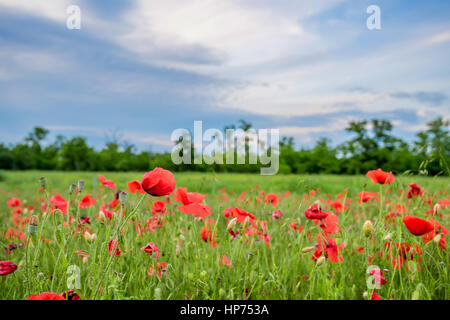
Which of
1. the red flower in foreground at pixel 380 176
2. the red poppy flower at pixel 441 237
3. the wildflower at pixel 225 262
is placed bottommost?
the wildflower at pixel 225 262

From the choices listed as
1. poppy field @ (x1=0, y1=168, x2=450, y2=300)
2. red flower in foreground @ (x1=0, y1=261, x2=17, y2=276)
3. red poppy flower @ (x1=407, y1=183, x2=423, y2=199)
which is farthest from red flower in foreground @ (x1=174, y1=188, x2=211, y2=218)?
red poppy flower @ (x1=407, y1=183, x2=423, y2=199)

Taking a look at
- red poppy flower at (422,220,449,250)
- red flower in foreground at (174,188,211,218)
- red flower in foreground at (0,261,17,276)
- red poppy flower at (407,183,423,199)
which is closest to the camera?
red flower in foreground at (0,261,17,276)

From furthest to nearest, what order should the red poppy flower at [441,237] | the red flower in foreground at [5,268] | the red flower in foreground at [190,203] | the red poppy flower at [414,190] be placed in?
1. the red poppy flower at [414,190]
2. the red poppy flower at [441,237]
3. the red flower in foreground at [190,203]
4. the red flower in foreground at [5,268]

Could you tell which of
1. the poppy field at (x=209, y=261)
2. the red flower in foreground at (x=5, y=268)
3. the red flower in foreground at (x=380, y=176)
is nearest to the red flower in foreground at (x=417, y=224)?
the poppy field at (x=209, y=261)

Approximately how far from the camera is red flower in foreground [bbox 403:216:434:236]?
97 cm

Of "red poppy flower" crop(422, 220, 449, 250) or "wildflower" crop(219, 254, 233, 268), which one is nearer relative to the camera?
"red poppy flower" crop(422, 220, 449, 250)

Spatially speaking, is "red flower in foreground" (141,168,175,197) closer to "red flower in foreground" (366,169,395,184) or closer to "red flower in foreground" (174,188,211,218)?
"red flower in foreground" (174,188,211,218)

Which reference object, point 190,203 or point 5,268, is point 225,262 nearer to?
point 190,203

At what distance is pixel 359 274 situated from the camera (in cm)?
149

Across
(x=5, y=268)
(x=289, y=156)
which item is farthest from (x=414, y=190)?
(x=289, y=156)

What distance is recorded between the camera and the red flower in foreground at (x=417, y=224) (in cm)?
97

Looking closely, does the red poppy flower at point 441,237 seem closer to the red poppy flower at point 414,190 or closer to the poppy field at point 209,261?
the poppy field at point 209,261
